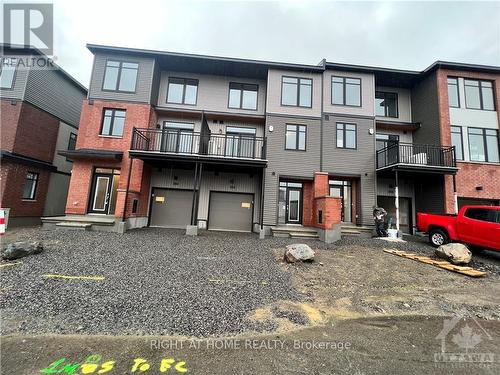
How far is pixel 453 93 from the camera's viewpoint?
504 inches

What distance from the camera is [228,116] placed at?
1315 centimetres

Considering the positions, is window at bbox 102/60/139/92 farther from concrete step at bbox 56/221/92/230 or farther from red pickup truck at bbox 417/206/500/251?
red pickup truck at bbox 417/206/500/251

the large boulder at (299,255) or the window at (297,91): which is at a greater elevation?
the window at (297,91)

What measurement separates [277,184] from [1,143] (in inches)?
560

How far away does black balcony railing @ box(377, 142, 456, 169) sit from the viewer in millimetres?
11602

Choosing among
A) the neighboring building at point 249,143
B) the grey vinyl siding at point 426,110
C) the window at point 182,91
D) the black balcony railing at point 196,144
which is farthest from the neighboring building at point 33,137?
the grey vinyl siding at point 426,110

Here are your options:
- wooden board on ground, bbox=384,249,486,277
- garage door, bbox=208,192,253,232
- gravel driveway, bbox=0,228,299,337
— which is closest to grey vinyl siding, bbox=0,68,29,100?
gravel driveway, bbox=0,228,299,337

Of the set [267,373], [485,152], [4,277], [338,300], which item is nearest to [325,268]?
[338,300]

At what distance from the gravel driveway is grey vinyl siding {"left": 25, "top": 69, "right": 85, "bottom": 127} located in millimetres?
9745

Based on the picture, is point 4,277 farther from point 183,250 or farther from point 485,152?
point 485,152

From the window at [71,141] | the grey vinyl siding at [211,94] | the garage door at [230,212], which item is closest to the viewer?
the garage door at [230,212]

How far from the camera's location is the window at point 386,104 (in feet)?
46.5

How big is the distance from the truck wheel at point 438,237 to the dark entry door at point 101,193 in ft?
49.5

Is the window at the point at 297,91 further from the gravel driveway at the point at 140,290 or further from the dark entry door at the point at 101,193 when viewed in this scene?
the dark entry door at the point at 101,193
